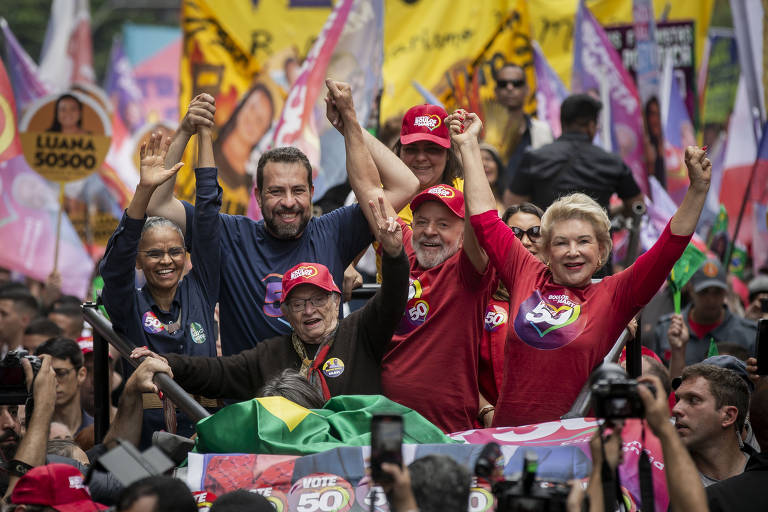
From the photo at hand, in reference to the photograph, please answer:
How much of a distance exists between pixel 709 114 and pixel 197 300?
10.9 meters

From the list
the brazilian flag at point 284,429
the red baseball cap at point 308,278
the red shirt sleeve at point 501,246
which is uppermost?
the red shirt sleeve at point 501,246

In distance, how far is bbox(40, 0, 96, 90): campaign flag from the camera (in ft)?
58.2

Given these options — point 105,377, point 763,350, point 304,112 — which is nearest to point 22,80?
point 304,112

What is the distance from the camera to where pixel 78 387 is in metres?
7.29

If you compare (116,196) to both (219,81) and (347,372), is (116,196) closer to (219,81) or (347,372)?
(219,81)

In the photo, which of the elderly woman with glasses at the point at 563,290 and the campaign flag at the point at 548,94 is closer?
the elderly woman with glasses at the point at 563,290

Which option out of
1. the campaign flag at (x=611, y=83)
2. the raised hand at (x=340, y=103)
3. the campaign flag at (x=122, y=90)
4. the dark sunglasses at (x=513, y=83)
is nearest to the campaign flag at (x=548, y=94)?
the campaign flag at (x=611, y=83)

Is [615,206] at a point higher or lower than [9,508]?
higher

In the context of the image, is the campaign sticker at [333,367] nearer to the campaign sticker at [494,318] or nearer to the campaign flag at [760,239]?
the campaign sticker at [494,318]

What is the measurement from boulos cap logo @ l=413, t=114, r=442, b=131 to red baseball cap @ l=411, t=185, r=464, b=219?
0.90 meters

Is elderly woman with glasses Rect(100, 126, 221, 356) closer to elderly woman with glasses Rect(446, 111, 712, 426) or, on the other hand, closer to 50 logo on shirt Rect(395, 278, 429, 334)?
50 logo on shirt Rect(395, 278, 429, 334)

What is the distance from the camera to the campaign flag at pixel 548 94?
443 inches

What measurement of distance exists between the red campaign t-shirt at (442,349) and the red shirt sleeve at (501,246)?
16 cm

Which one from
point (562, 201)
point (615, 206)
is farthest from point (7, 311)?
point (562, 201)
